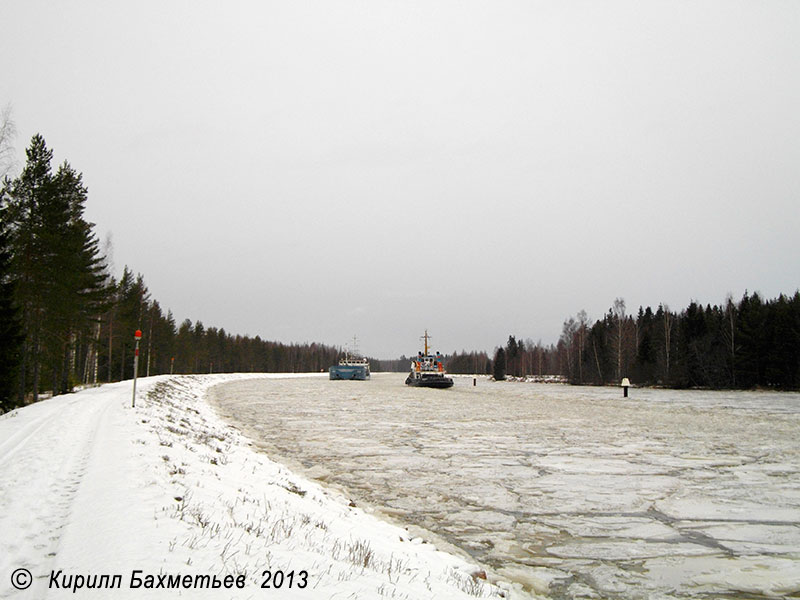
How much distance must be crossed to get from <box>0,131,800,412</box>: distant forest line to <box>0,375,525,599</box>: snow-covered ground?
17087mm

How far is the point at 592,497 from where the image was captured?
7.80 meters

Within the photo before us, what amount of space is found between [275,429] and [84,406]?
5965 mm

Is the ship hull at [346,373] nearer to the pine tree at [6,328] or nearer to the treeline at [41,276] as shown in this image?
the treeline at [41,276]

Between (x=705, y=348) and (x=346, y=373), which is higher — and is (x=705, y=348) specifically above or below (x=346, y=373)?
above

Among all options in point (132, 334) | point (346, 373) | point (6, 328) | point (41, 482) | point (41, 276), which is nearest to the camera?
point (41, 482)

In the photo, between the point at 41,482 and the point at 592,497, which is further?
the point at 592,497

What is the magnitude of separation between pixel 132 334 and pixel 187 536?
4771 cm

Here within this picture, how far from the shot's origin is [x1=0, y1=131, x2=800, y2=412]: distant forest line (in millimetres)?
22438

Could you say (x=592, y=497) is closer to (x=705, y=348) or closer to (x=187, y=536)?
(x=187, y=536)

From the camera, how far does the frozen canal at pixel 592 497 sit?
5031mm

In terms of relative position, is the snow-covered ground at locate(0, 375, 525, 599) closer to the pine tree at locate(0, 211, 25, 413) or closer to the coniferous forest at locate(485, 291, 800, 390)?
the pine tree at locate(0, 211, 25, 413)

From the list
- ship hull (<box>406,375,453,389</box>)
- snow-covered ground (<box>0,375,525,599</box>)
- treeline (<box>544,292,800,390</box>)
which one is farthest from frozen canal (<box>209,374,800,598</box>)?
treeline (<box>544,292,800,390</box>)

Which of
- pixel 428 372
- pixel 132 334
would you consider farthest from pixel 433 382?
pixel 132 334

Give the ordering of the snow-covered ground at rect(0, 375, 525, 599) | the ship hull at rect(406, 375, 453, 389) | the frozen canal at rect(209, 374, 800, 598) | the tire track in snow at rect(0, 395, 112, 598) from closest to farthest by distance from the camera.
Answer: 1. the snow-covered ground at rect(0, 375, 525, 599)
2. the tire track in snow at rect(0, 395, 112, 598)
3. the frozen canal at rect(209, 374, 800, 598)
4. the ship hull at rect(406, 375, 453, 389)
